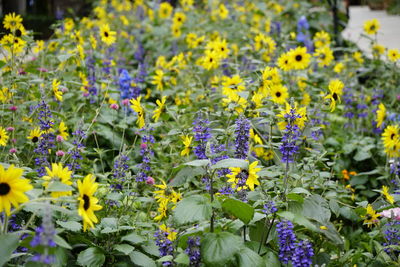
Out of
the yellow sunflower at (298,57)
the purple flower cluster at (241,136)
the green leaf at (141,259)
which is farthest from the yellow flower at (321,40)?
the green leaf at (141,259)

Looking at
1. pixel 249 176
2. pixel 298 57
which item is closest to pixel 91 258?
pixel 249 176

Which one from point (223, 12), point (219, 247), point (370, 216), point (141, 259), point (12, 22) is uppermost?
point (12, 22)

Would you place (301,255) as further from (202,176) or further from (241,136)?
(202,176)

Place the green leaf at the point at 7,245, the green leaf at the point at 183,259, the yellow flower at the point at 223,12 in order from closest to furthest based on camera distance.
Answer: the green leaf at the point at 7,245 < the green leaf at the point at 183,259 < the yellow flower at the point at 223,12

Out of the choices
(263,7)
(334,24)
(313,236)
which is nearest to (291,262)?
(313,236)

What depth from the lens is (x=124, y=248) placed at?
1.94m

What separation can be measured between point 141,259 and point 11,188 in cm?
59

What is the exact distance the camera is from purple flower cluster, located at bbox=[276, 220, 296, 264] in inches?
73.8

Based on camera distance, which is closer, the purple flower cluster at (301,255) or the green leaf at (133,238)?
the purple flower cluster at (301,255)

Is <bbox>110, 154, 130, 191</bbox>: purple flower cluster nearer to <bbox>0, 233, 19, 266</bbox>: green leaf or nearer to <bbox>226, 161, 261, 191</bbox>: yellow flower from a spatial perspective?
<bbox>226, 161, 261, 191</bbox>: yellow flower

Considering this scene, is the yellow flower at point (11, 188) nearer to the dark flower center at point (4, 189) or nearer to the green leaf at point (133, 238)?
the dark flower center at point (4, 189)

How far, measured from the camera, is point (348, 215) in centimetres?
257

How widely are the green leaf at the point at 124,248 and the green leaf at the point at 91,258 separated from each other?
6 centimetres

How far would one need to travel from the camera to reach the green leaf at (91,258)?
1882mm
